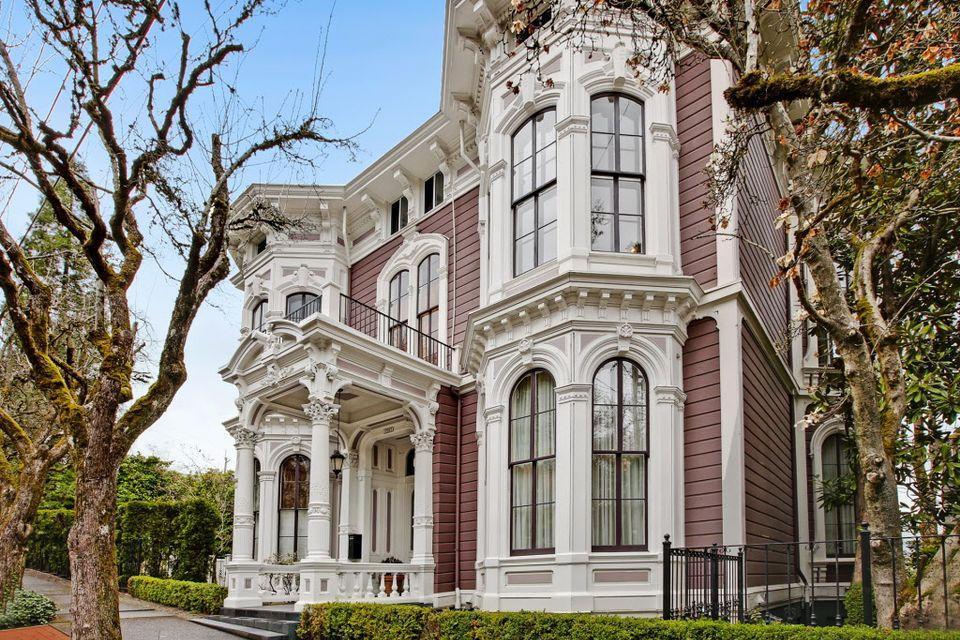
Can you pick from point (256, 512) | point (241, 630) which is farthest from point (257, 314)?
point (241, 630)

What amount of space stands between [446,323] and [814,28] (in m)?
9.18

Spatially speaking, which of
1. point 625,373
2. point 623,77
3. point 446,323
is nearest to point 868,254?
point 625,373

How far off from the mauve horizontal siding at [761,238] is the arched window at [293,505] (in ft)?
35.1

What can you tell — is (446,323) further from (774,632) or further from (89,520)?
(774,632)

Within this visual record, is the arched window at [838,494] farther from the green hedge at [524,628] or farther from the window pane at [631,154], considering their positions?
the green hedge at [524,628]

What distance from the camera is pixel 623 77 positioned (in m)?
13.0

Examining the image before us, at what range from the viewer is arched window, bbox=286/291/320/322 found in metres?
20.2

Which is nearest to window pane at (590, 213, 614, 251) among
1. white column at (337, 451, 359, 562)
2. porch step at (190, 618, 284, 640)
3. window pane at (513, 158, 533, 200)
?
window pane at (513, 158, 533, 200)

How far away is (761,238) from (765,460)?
3.96m

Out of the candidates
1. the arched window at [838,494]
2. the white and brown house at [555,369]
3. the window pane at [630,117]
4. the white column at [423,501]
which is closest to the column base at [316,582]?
the white and brown house at [555,369]

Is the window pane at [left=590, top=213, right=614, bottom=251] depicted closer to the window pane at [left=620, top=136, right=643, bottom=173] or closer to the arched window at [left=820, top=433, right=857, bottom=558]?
the window pane at [left=620, top=136, right=643, bottom=173]

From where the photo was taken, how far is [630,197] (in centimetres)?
1277

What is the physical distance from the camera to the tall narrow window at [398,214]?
1891 cm

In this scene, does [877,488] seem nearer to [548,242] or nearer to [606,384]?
[606,384]
